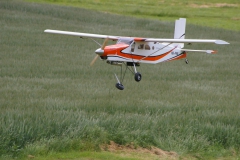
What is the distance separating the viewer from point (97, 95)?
21656 mm

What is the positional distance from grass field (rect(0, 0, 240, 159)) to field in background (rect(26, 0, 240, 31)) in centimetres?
Result: 2557

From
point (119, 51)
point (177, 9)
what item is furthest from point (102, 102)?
point (177, 9)

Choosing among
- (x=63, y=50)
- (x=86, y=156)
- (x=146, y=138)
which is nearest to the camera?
(x=86, y=156)

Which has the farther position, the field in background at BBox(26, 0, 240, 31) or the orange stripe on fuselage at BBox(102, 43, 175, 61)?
the field in background at BBox(26, 0, 240, 31)

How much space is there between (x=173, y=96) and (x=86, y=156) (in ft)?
26.9

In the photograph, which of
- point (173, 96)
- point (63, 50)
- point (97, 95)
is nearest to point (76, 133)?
point (97, 95)

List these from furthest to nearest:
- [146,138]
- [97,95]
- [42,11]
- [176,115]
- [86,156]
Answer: [42,11] → [97,95] → [176,115] → [146,138] → [86,156]

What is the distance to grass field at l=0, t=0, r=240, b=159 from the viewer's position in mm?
15664

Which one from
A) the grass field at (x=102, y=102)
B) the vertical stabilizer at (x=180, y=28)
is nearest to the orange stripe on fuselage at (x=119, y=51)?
the grass field at (x=102, y=102)

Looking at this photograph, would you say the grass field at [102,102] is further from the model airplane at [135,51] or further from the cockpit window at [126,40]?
the cockpit window at [126,40]

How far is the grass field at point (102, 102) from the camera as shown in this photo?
1566cm

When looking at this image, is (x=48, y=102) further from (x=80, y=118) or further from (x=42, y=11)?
(x=42, y=11)

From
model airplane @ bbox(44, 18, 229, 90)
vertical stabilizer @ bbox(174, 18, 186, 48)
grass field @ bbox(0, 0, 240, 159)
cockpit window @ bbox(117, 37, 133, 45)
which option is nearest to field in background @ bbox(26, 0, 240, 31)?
grass field @ bbox(0, 0, 240, 159)

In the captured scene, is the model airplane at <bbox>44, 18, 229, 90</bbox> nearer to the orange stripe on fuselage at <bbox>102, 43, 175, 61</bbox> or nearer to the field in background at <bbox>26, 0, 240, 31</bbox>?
the orange stripe on fuselage at <bbox>102, 43, 175, 61</bbox>
